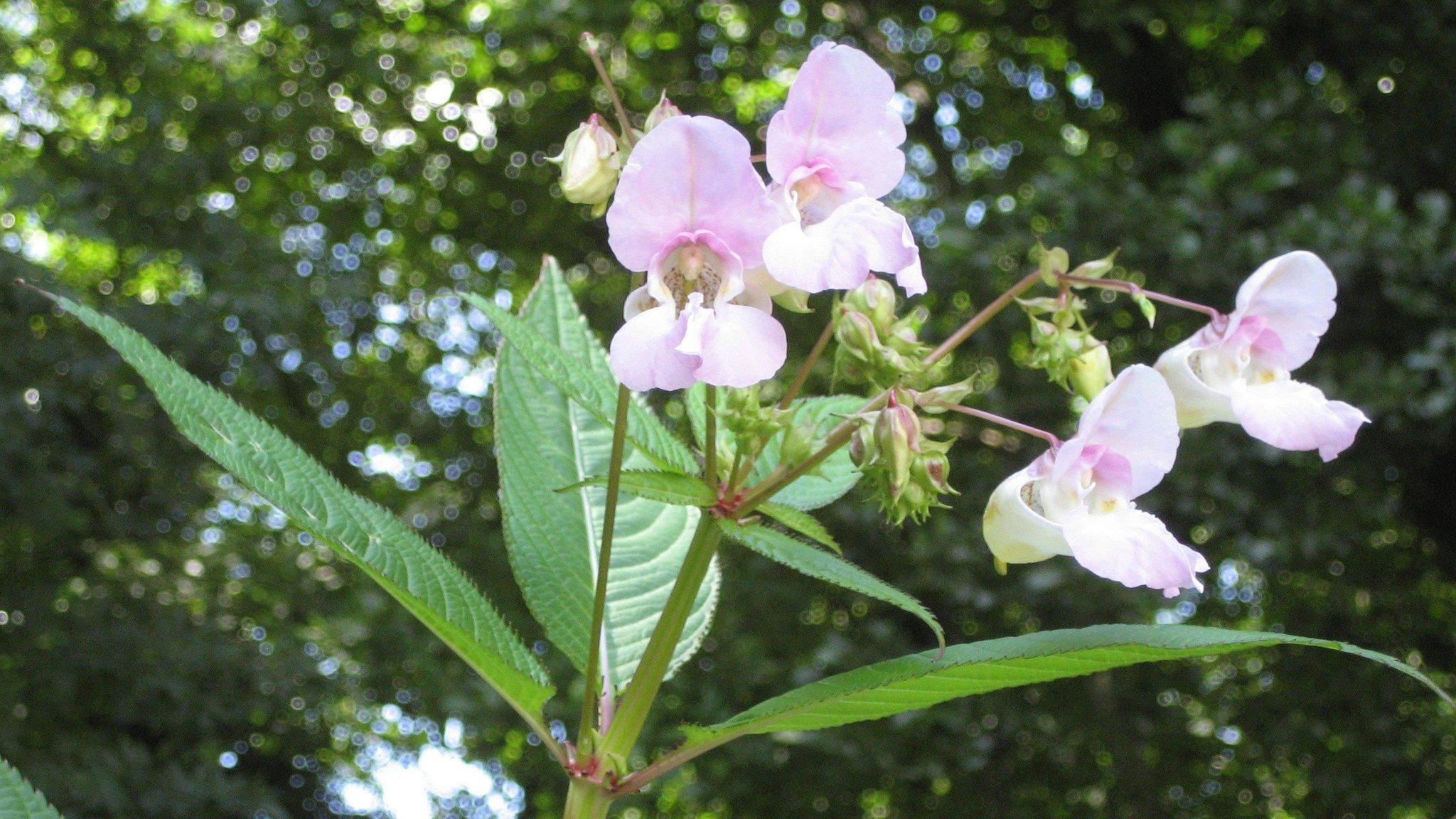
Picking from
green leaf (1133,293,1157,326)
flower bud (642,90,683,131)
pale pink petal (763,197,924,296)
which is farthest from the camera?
green leaf (1133,293,1157,326)

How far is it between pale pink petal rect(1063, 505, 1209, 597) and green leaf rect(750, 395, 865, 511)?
11.4 inches

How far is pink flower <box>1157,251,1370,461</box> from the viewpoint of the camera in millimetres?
929

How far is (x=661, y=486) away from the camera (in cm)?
90

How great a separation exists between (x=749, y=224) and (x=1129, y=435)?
0.29m

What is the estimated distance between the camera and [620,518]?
1253 millimetres

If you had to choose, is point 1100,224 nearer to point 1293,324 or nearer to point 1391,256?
point 1391,256

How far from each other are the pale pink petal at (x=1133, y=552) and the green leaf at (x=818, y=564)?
0.11 meters

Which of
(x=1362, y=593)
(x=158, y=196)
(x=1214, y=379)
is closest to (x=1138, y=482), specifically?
(x=1214, y=379)

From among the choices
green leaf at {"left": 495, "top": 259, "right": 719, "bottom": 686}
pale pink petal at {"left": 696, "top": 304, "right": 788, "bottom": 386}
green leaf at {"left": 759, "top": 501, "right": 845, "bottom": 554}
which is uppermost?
pale pink petal at {"left": 696, "top": 304, "right": 788, "bottom": 386}

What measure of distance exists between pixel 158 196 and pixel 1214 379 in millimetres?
5731

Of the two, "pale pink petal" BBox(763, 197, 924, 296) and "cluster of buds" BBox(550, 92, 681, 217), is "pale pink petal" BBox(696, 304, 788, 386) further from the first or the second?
"cluster of buds" BBox(550, 92, 681, 217)

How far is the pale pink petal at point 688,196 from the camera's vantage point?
2.68 ft

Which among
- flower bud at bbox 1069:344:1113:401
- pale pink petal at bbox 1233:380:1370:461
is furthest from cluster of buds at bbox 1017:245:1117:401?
pale pink petal at bbox 1233:380:1370:461

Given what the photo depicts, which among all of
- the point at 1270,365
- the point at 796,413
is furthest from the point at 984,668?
the point at 1270,365
